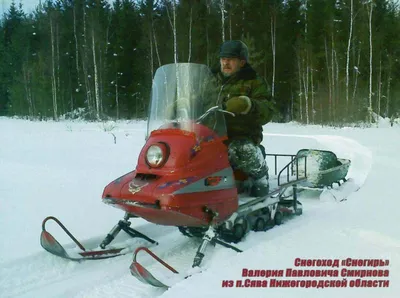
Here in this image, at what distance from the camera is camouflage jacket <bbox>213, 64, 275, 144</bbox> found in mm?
4000

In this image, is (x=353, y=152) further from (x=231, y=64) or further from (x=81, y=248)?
(x=81, y=248)

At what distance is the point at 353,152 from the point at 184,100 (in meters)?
7.40

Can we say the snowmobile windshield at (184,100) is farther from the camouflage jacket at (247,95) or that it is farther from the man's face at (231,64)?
the man's face at (231,64)

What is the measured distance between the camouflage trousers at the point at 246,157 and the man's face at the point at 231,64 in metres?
0.68

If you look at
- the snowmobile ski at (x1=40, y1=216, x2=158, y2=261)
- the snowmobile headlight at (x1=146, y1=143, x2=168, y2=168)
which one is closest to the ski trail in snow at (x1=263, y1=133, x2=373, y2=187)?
the snowmobile ski at (x1=40, y1=216, x2=158, y2=261)

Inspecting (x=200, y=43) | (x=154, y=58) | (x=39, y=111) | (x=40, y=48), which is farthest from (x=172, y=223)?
(x=40, y=48)

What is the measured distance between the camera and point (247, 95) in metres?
4.06

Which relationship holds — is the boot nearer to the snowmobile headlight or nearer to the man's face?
the man's face

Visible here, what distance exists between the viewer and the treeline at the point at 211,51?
855 inches

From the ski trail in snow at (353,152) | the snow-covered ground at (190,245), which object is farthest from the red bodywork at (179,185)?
the ski trail in snow at (353,152)

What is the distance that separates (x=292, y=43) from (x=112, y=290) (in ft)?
80.0

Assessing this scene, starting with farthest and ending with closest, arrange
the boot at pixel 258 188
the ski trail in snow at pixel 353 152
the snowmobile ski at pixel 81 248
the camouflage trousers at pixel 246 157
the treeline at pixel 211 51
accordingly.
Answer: the treeline at pixel 211 51 < the ski trail in snow at pixel 353 152 < the boot at pixel 258 188 < the camouflage trousers at pixel 246 157 < the snowmobile ski at pixel 81 248

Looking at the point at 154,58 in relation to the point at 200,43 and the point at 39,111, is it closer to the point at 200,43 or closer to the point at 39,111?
the point at 200,43

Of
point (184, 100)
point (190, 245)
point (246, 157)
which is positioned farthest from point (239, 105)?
point (190, 245)
